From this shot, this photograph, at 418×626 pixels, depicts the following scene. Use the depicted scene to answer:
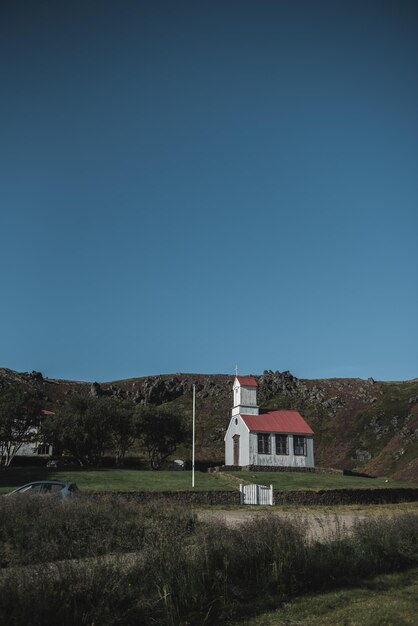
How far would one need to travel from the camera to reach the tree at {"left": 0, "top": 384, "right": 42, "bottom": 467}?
157 feet

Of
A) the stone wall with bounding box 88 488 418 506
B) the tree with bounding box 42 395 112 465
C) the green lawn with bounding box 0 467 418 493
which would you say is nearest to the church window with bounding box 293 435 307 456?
the green lawn with bounding box 0 467 418 493

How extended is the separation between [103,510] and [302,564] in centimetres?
609

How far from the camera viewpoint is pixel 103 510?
1475 cm

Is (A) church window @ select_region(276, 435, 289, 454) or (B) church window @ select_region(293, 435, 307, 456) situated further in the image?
(B) church window @ select_region(293, 435, 307, 456)

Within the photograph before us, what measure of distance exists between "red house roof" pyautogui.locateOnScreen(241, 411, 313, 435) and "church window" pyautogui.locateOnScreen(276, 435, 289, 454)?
623 millimetres

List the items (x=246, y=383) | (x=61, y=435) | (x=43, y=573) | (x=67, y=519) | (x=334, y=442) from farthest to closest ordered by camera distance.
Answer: (x=334, y=442)
(x=246, y=383)
(x=61, y=435)
(x=67, y=519)
(x=43, y=573)

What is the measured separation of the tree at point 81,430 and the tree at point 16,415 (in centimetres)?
171

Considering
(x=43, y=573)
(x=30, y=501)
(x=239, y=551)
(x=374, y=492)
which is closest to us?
(x=43, y=573)

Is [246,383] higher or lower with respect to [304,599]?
higher

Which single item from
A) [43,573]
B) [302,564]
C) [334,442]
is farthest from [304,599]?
[334,442]

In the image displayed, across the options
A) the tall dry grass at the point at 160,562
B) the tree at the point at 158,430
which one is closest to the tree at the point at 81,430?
the tree at the point at 158,430

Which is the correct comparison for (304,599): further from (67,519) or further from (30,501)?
(30,501)

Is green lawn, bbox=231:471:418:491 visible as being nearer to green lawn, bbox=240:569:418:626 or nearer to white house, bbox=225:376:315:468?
white house, bbox=225:376:315:468

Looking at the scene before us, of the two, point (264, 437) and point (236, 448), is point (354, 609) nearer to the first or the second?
point (264, 437)
